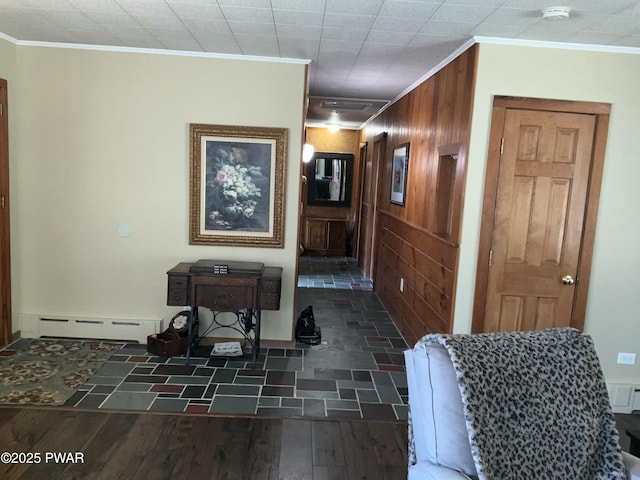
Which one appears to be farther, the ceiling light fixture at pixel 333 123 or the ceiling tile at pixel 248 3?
the ceiling light fixture at pixel 333 123

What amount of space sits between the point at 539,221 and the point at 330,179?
5925mm

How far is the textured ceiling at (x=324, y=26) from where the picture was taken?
260cm

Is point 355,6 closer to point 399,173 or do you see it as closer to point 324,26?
point 324,26

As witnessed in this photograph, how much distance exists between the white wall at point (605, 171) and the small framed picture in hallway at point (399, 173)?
1637 millimetres

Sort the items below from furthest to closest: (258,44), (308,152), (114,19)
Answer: (308,152), (258,44), (114,19)

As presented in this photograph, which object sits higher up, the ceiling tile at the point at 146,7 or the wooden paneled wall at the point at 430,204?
the ceiling tile at the point at 146,7

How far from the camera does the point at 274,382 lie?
11.4ft

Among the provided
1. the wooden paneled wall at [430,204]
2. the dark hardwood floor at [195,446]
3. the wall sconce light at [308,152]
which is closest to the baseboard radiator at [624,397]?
the wooden paneled wall at [430,204]

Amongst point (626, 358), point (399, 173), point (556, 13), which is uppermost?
point (556, 13)

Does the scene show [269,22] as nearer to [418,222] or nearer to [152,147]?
[152,147]

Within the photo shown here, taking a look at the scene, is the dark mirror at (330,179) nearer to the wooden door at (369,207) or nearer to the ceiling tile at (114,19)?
the wooden door at (369,207)

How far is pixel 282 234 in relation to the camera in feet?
13.3

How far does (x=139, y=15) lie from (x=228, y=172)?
137 cm

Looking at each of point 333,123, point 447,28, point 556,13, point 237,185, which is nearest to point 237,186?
point 237,185
